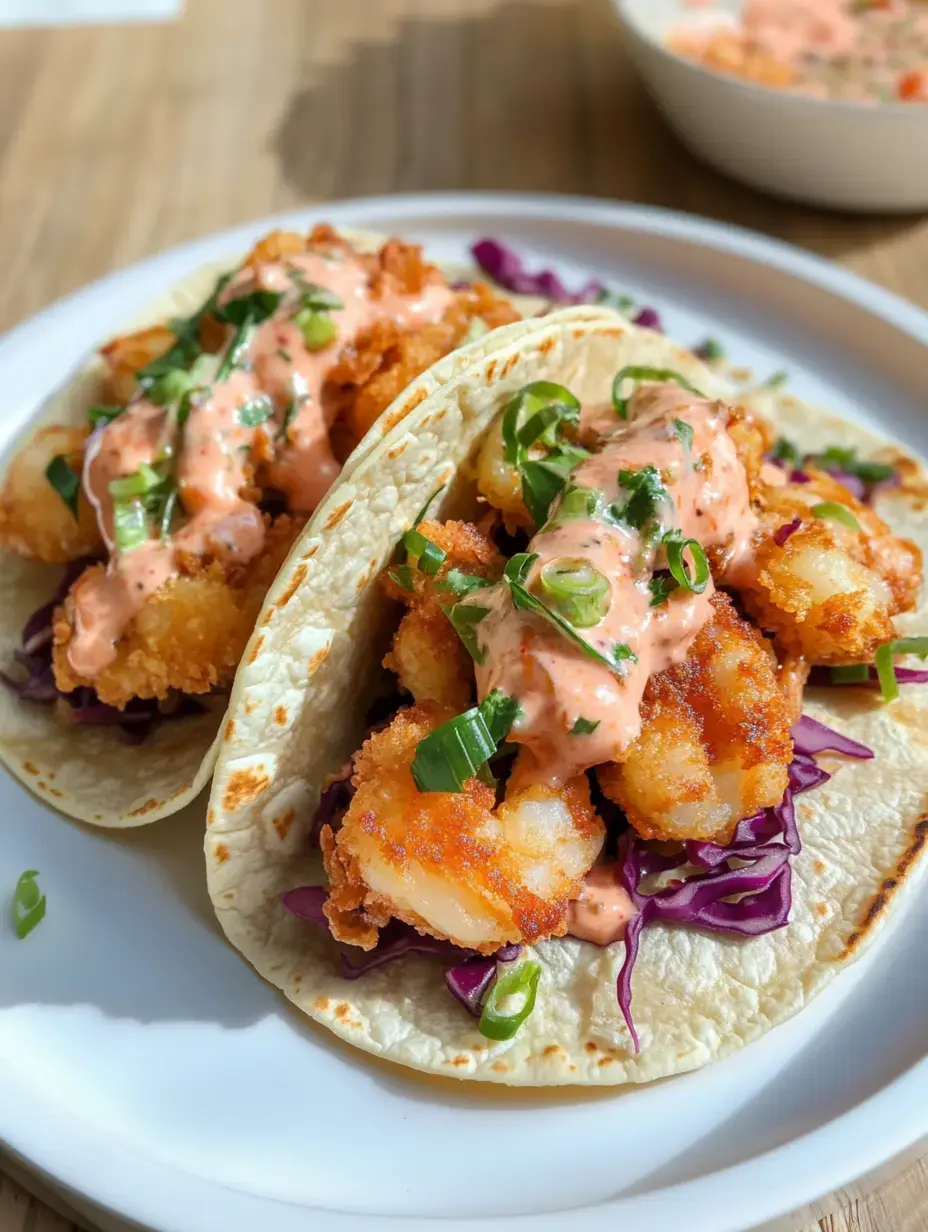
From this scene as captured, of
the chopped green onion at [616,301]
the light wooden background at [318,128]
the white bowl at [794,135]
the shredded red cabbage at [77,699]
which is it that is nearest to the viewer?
the shredded red cabbage at [77,699]

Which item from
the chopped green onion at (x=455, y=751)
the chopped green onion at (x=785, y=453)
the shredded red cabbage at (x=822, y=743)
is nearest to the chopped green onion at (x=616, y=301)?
the chopped green onion at (x=785, y=453)

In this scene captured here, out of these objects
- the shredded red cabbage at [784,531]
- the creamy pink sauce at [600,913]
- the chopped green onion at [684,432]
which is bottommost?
the creamy pink sauce at [600,913]

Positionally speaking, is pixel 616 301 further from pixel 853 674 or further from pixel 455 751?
pixel 455 751

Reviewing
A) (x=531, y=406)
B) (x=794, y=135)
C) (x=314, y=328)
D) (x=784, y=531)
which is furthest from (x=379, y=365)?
(x=794, y=135)

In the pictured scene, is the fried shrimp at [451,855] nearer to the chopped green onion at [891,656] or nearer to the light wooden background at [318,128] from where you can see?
the chopped green onion at [891,656]

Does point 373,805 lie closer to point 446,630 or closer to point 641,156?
point 446,630

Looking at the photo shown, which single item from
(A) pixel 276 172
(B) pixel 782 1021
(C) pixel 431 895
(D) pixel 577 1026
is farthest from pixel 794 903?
(A) pixel 276 172

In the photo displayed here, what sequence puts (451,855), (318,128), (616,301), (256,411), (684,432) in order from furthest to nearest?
(318,128) → (616,301) → (256,411) → (684,432) → (451,855)
